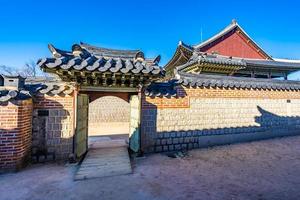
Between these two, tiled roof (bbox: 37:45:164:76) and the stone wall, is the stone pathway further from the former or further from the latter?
tiled roof (bbox: 37:45:164:76)

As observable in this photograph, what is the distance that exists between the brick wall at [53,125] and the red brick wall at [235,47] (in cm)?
1062

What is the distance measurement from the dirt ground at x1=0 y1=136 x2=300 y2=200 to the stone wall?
101 centimetres

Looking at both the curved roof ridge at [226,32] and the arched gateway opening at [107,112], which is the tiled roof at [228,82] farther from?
the arched gateway opening at [107,112]

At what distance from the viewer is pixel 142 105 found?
650 cm

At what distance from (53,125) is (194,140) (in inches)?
200

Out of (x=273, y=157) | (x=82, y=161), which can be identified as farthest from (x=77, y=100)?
(x=273, y=157)

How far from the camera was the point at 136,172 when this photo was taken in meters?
4.91

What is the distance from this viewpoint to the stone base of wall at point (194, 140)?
22.4 ft

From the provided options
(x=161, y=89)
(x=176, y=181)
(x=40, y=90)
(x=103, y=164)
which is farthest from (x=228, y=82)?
(x=40, y=90)

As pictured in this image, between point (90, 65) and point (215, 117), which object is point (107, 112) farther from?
point (90, 65)

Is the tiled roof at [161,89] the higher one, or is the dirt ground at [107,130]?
the tiled roof at [161,89]

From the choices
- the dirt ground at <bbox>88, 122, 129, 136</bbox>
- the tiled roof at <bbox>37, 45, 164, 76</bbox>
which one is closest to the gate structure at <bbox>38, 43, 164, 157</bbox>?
the tiled roof at <bbox>37, 45, 164, 76</bbox>

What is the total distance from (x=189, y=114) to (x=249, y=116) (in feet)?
10.7

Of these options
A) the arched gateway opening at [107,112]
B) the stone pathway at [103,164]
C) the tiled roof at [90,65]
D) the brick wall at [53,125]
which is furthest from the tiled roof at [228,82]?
the arched gateway opening at [107,112]
